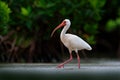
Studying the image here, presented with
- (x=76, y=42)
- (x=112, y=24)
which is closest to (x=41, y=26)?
(x=112, y=24)

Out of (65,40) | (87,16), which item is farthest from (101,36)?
(65,40)

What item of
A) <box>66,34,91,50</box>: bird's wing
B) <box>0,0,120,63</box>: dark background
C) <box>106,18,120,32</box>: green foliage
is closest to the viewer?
<box>66,34,91,50</box>: bird's wing

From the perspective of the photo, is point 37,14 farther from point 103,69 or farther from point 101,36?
point 101,36

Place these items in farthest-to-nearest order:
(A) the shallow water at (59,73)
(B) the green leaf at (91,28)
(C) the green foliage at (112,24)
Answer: (C) the green foliage at (112,24) → (B) the green leaf at (91,28) → (A) the shallow water at (59,73)

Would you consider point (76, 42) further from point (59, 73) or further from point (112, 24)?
point (112, 24)

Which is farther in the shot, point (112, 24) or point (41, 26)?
point (112, 24)

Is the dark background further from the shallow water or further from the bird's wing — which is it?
the shallow water

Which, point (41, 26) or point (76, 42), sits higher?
point (41, 26)

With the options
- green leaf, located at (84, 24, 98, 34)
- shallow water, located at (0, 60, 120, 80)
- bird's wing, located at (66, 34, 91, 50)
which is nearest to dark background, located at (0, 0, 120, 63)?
green leaf, located at (84, 24, 98, 34)

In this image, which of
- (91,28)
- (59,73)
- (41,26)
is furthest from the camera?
(41,26)

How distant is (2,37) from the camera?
22938 mm

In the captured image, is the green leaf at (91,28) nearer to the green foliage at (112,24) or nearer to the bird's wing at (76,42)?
the bird's wing at (76,42)

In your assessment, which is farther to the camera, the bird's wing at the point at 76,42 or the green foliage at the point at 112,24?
the green foliage at the point at 112,24

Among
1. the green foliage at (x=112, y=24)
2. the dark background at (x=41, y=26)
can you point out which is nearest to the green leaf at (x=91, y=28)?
the dark background at (x=41, y=26)
